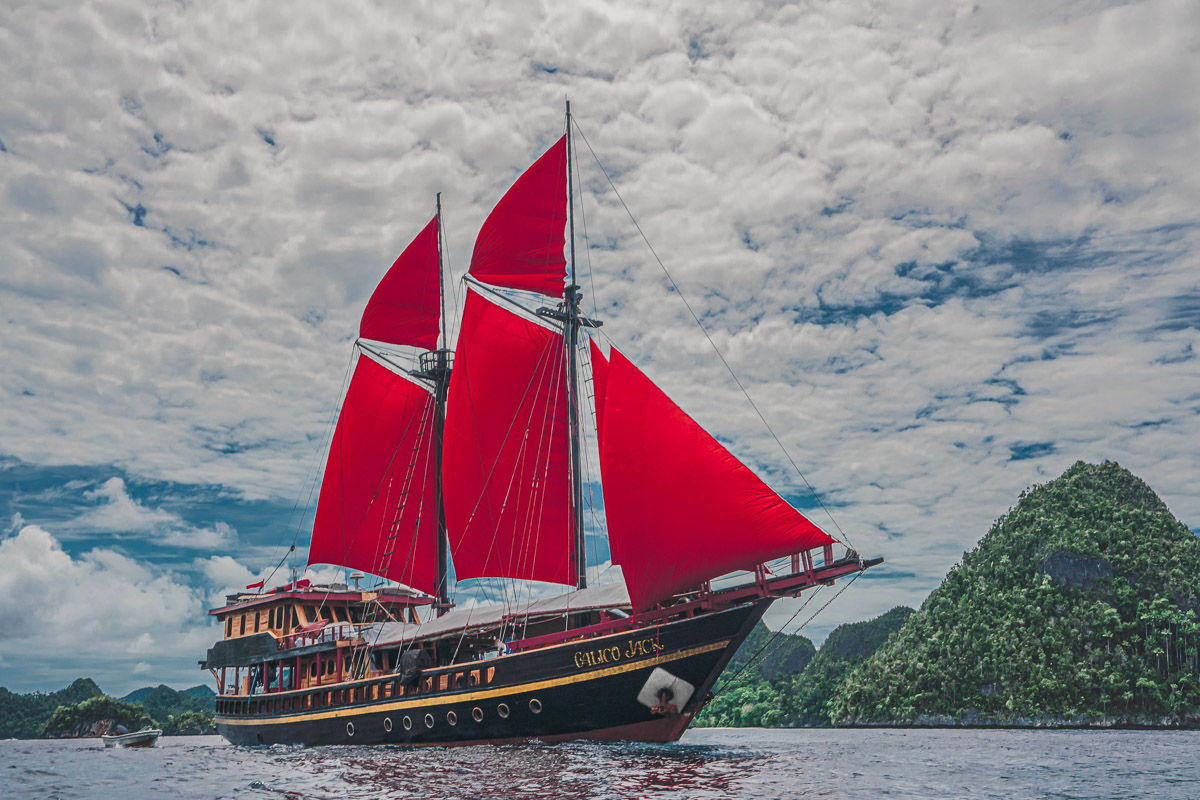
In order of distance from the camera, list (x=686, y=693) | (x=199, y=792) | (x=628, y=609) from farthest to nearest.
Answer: (x=628, y=609), (x=686, y=693), (x=199, y=792)

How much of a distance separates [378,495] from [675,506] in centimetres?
2645

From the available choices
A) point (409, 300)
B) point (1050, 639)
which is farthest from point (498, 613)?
point (1050, 639)

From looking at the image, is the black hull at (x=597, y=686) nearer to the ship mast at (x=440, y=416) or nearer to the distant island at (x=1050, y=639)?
the ship mast at (x=440, y=416)

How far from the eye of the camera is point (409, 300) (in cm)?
5453

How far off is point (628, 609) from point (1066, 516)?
393 feet

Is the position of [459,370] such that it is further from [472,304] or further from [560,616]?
[560,616]

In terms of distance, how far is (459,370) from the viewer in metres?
43.2

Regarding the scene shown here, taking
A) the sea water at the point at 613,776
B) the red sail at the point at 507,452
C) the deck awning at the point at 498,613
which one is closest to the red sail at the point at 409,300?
the red sail at the point at 507,452

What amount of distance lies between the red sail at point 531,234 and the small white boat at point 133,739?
4198 cm

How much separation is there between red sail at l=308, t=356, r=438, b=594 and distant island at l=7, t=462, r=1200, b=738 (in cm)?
4571

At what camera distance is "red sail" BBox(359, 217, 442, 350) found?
54.1m

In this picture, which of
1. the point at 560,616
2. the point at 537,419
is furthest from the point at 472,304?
the point at 560,616

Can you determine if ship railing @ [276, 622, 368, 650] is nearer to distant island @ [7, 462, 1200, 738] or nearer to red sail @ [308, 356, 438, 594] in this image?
red sail @ [308, 356, 438, 594]

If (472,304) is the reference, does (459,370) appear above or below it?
below
